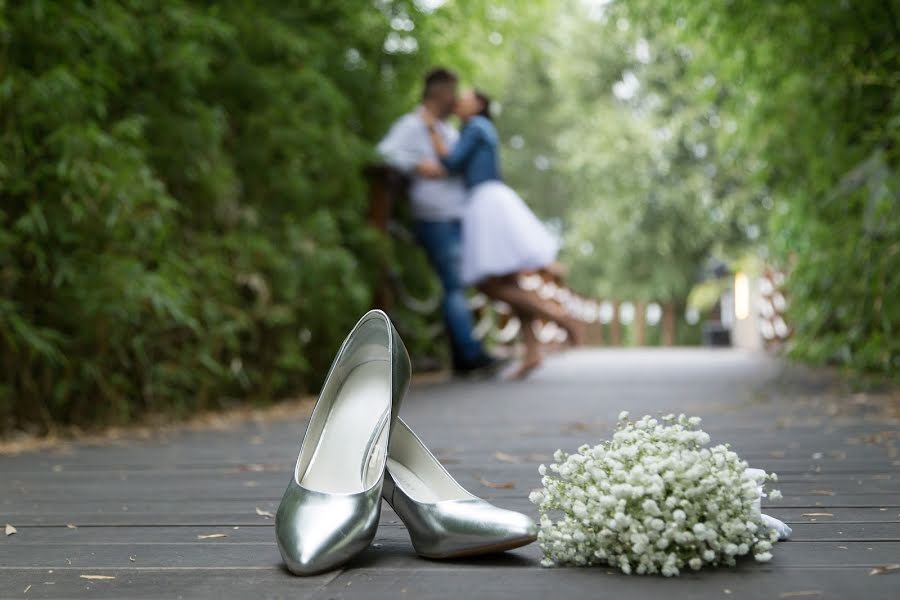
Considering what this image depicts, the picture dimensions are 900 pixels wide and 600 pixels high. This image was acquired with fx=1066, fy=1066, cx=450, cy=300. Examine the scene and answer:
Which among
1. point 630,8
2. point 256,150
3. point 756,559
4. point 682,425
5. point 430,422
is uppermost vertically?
point 630,8

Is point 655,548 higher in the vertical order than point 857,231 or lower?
lower

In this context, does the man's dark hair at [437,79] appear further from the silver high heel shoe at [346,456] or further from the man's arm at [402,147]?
the silver high heel shoe at [346,456]

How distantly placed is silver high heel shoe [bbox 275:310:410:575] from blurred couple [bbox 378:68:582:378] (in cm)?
420

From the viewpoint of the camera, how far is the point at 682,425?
1.65 m

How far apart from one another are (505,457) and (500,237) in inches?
137

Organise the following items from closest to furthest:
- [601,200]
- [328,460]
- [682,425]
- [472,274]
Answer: [682,425] < [328,460] < [472,274] < [601,200]

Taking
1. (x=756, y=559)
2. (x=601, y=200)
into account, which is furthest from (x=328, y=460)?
(x=601, y=200)

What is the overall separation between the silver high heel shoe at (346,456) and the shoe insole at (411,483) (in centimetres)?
4

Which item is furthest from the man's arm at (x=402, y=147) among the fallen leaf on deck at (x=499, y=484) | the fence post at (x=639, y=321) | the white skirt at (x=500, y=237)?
the fence post at (x=639, y=321)

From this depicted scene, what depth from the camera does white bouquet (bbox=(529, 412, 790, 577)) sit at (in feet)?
4.78

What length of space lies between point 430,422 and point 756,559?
8.63ft

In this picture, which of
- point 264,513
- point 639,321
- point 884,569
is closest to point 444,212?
point 264,513

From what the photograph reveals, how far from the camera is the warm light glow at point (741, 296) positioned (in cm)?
1469

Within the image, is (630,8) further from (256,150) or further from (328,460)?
(328,460)
